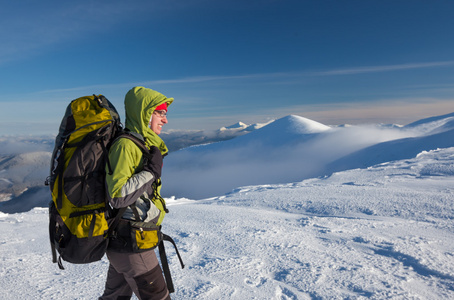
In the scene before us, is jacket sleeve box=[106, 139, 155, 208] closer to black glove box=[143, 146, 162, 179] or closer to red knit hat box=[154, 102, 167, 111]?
black glove box=[143, 146, 162, 179]

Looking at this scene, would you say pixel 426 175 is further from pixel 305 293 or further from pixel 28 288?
pixel 28 288

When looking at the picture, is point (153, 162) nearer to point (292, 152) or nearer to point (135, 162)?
point (135, 162)

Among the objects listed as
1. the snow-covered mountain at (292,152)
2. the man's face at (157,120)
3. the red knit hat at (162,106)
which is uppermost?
the red knit hat at (162,106)

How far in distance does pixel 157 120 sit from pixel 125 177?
22.9 inches

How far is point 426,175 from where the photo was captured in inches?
311

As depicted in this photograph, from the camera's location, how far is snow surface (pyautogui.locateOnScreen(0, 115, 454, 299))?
9.32 ft

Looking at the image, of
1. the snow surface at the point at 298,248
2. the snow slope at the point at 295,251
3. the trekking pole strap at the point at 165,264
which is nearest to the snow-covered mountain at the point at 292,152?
the snow surface at the point at 298,248

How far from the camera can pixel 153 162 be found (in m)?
1.84

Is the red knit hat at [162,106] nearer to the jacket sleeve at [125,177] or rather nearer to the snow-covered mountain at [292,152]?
the jacket sleeve at [125,177]

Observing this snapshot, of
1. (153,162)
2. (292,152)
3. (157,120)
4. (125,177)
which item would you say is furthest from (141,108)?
(292,152)

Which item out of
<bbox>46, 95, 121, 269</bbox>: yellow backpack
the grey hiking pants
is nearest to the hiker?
the grey hiking pants

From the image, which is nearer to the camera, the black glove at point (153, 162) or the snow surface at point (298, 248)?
the black glove at point (153, 162)

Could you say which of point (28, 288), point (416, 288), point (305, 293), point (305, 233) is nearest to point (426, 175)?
point (305, 233)

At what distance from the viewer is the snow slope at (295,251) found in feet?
9.28
